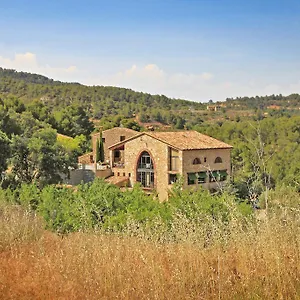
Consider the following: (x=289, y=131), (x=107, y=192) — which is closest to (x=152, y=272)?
(x=107, y=192)

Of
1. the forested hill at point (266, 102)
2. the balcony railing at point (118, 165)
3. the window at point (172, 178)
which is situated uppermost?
the forested hill at point (266, 102)

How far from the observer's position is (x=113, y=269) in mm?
4184

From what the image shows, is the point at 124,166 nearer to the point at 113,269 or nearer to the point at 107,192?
the point at 107,192

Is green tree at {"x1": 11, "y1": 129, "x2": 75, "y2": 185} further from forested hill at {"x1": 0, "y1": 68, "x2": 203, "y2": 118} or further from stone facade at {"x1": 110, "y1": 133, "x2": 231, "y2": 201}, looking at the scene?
forested hill at {"x1": 0, "y1": 68, "x2": 203, "y2": 118}

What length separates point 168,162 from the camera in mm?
27281

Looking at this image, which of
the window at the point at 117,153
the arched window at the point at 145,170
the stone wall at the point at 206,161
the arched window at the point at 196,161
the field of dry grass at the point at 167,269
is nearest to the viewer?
the field of dry grass at the point at 167,269

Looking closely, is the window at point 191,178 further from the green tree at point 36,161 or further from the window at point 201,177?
the green tree at point 36,161

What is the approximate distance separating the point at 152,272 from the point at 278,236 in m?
1.05

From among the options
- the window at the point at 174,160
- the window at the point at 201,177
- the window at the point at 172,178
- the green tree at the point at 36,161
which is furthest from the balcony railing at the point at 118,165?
the green tree at the point at 36,161

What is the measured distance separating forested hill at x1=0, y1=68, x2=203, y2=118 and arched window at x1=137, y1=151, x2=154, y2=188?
37.7 meters

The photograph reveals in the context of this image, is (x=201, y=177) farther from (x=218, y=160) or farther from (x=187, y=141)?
(x=187, y=141)

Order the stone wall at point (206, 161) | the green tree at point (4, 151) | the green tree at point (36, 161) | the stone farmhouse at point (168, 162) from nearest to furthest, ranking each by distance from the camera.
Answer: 1. the green tree at point (4, 151)
2. the green tree at point (36, 161)
3. the stone wall at point (206, 161)
4. the stone farmhouse at point (168, 162)

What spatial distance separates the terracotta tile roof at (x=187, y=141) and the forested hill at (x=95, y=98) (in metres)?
38.2

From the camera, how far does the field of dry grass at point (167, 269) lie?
3.77 m
